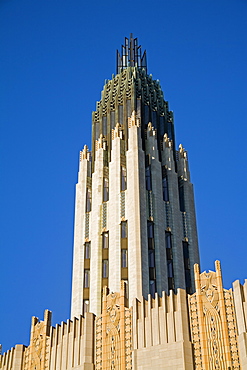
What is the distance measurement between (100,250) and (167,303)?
1744cm

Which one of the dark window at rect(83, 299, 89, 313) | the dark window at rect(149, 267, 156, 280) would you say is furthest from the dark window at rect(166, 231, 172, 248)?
the dark window at rect(83, 299, 89, 313)

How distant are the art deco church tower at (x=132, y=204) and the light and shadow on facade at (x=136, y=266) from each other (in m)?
0.10

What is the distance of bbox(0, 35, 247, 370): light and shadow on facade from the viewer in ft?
102

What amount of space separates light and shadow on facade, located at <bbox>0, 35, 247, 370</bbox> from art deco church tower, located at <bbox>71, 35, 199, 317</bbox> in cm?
10

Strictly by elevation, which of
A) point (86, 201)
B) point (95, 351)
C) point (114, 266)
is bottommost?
point (95, 351)

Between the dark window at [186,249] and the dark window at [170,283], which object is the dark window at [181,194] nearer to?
the dark window at [186,249]

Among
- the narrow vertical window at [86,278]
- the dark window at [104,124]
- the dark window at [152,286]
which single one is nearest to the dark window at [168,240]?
the dark window at [152,286]

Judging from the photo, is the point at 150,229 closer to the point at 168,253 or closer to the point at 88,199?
the point at 168,253

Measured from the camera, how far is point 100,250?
49531mm

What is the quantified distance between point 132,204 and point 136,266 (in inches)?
241

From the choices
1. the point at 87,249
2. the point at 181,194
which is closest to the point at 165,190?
the point at 181,194

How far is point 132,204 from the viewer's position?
49000mm

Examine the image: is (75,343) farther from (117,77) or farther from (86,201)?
(117,77)

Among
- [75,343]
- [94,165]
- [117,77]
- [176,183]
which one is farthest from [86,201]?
[75,343]
